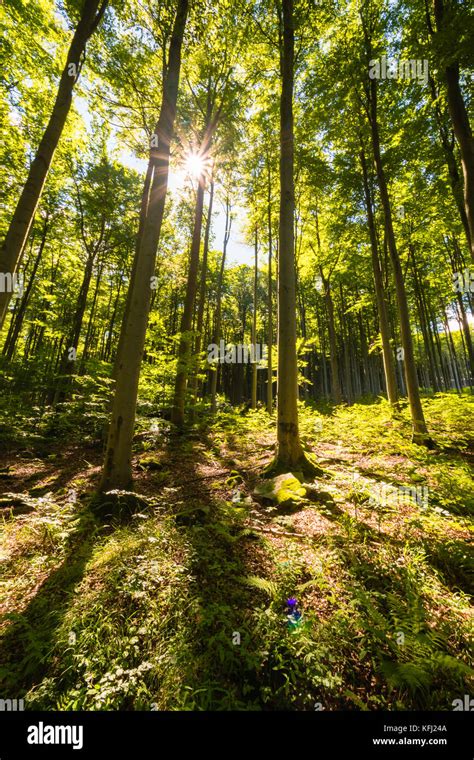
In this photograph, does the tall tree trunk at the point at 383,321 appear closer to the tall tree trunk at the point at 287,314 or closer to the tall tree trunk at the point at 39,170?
the tall tree trunk at the point at 287,314

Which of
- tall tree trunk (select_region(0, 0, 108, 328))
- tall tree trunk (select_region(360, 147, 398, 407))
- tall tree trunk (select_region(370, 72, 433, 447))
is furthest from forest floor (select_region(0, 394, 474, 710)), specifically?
tall tree trunk (select_region(360, 147, 398, 407))

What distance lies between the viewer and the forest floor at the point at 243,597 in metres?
1.87

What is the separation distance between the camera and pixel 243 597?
8.56 ft

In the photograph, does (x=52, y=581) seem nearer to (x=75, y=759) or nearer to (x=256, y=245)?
(x=75, y=759)

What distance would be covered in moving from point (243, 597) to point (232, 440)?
21.5 feet

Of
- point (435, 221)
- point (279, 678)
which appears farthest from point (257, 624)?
point (435, 221)

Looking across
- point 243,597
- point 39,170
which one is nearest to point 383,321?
point 243,597

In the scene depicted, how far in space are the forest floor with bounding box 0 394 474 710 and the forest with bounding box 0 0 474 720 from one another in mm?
20

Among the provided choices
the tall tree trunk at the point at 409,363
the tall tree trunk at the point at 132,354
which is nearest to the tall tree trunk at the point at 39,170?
the tall tree trunk at the point at 132,354

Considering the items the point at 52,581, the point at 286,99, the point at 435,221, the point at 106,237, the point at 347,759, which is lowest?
the point at 347,759

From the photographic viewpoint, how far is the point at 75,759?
1770 millimetres

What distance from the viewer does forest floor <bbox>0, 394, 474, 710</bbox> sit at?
187 cm

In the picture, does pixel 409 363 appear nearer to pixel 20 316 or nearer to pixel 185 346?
pixel 185 346

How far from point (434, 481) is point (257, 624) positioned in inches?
162
